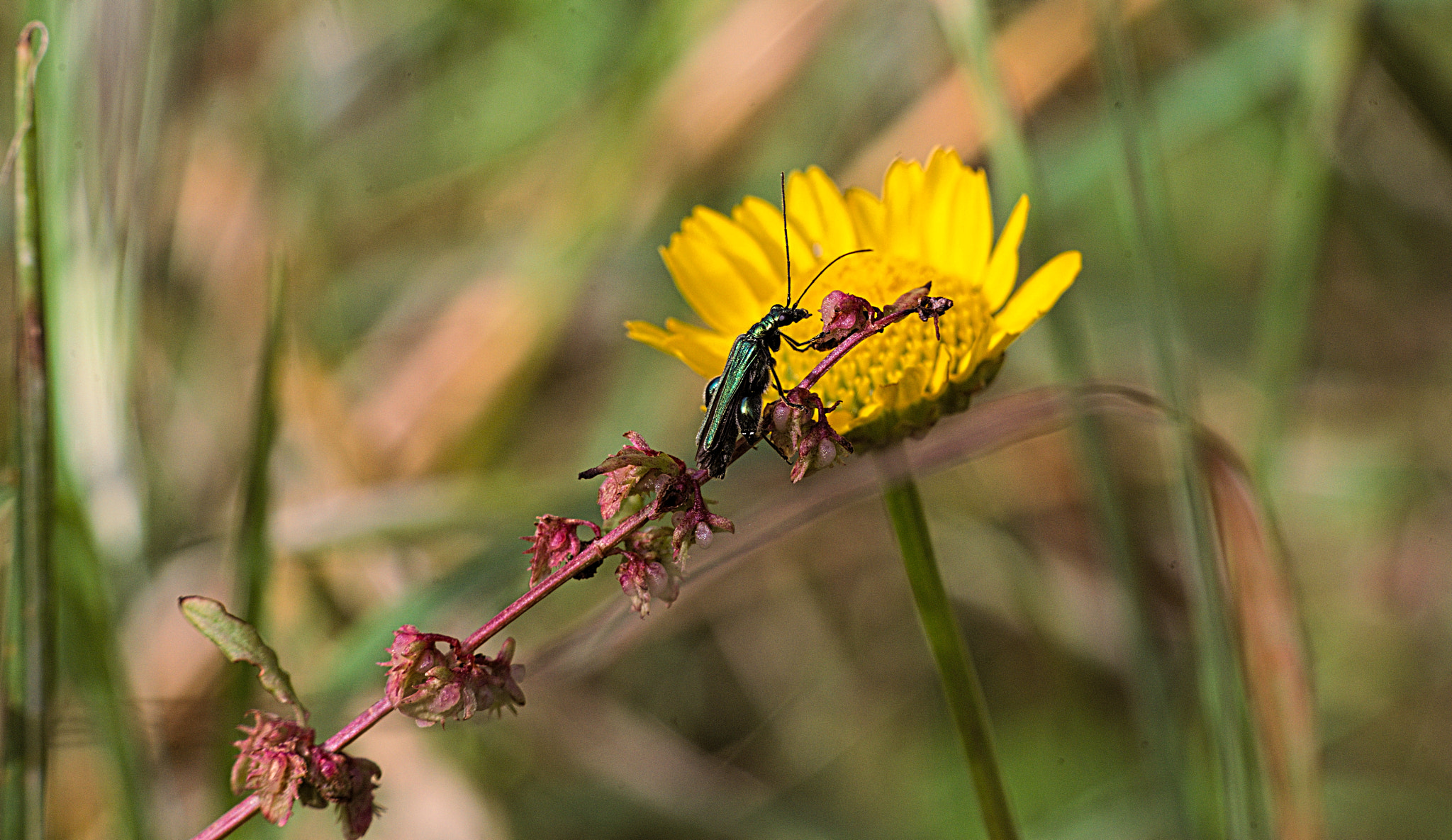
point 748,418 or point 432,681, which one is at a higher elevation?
point 748,418

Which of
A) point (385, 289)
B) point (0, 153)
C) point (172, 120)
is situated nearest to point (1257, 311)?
point (385, 289)

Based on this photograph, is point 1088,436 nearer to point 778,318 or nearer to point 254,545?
point 778,318

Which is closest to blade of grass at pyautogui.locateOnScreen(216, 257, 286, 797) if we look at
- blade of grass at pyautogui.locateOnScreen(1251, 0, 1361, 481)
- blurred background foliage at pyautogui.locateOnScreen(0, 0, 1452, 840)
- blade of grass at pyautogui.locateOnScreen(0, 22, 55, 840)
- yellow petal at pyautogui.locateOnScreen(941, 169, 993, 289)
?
blurred background foliage at pyautogui.locateOnScreen(0, 0, 1452, 840)

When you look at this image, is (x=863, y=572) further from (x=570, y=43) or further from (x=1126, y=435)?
(x=570, y=43)

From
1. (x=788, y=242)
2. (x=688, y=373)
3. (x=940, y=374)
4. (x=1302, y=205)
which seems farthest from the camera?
(x=688, y=373)

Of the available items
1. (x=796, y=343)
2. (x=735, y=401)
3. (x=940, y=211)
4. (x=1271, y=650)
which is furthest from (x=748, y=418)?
(x=1271, y=650)
